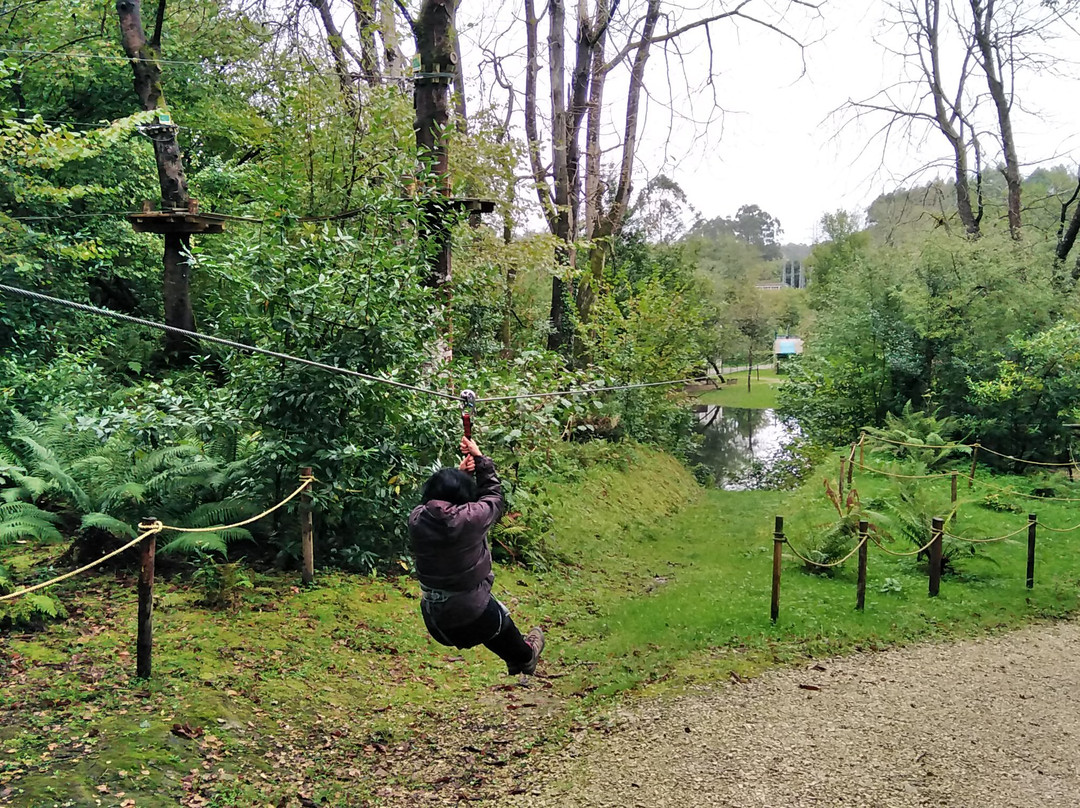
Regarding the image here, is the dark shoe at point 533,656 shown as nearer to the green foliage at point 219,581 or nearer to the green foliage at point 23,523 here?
the green foliage at point 219,581

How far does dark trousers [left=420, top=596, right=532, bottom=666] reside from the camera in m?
4.38

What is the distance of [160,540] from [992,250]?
1957 centimetres

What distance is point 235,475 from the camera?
21.6 ft

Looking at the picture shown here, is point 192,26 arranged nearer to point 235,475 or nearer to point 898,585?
point 235,475

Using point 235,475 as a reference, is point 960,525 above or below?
below

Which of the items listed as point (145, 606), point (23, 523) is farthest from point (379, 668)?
point (23, 523)

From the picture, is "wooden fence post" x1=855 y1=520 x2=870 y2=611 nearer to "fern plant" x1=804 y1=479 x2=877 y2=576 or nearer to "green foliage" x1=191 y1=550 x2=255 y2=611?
"fern plant" x1=804 y1=479 x2=877 y2=576

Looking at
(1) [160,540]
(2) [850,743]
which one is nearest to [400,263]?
(1) [160,540]

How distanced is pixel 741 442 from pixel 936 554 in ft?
80.7

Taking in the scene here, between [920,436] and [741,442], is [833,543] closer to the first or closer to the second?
[920,436]

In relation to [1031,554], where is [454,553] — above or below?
above

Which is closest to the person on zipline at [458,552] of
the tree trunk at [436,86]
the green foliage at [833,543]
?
the tree trunk at [436,86]

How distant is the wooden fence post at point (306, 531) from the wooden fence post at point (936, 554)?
709cm

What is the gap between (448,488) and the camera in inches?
168
